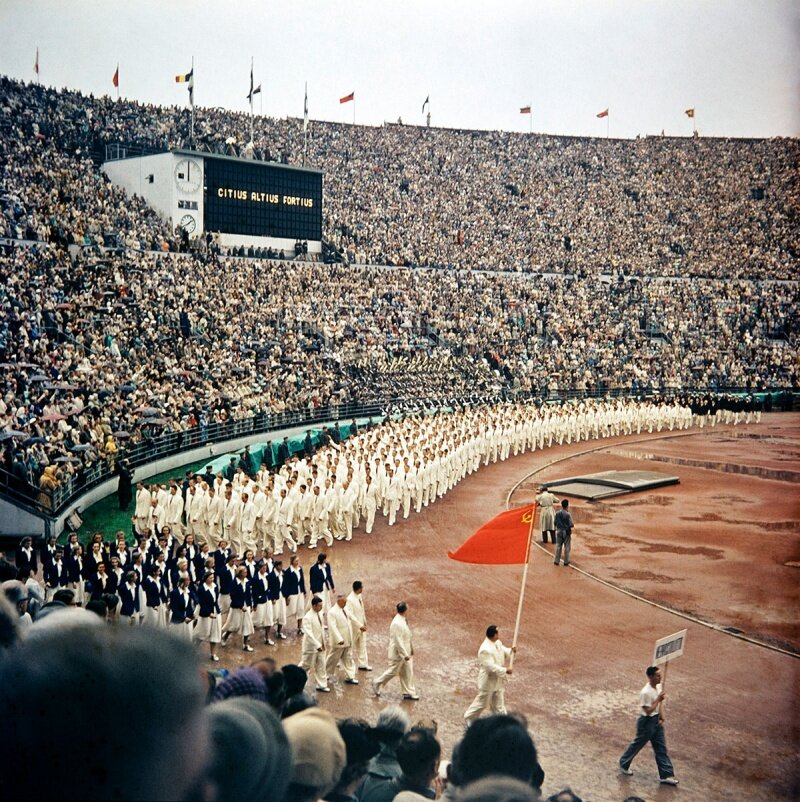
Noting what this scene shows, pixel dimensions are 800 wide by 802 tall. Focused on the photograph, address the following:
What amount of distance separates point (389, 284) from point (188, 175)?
1128 cm

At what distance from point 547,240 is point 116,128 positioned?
26998 mm

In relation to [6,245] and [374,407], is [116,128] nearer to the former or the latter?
[6,245]

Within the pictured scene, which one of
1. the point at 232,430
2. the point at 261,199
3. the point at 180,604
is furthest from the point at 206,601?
the point at 261,199

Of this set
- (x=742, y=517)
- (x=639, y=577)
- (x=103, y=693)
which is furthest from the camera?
(x=742, y=517)

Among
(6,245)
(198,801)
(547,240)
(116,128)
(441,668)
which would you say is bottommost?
(441,668)

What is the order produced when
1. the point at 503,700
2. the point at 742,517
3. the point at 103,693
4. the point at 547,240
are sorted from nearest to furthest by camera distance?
the point at 103,693, the point at 503,700, the point at 742,517, the point at 547,240

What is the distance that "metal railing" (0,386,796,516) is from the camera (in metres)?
18.0

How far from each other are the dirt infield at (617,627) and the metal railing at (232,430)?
608cm

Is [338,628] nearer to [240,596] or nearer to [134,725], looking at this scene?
[240,596]

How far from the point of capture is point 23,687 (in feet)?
5.81

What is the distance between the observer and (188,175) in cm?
4119

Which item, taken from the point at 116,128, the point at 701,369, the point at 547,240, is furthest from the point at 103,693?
the point at 547,240

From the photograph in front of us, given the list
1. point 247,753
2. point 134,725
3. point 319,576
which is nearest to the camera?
point 134,725

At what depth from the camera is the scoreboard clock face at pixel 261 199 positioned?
42.1m
